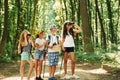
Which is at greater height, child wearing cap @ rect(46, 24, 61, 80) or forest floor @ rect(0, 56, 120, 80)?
child wearing cap @ rect(46, 24, 61, 80)

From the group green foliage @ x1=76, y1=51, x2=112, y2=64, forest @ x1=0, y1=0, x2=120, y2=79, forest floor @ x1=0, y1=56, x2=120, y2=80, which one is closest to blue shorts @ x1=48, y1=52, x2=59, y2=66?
forest floor @ x1=0, y1=56, x2=120, y2=80

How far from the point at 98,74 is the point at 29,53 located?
12.4ft

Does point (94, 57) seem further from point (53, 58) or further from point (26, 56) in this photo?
point (53, 58)

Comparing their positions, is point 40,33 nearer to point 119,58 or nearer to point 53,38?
point 53,38

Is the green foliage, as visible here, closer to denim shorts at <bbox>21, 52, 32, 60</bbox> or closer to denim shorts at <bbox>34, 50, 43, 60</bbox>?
denim shorts at <bbox>34, 50, 43, 60</bbox>

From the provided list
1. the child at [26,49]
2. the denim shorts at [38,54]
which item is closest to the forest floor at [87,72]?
the denim shorts at [38,54]

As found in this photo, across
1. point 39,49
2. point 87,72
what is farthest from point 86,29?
point 39,49

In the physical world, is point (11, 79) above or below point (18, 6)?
below

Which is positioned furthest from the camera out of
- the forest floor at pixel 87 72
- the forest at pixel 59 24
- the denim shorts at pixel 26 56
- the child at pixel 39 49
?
the forest at pixel 59 24

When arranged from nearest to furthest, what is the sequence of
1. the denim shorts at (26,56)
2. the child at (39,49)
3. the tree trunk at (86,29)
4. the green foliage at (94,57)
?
1. the denim shorts at (26,56)
2. the child at (39,49)
3. the green foliage at (94,57)
4. the tree trunk at (86,29)

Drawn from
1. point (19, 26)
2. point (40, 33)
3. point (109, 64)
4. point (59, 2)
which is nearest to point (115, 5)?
point (59, 2)

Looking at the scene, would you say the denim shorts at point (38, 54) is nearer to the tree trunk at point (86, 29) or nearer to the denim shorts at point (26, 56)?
the denim shorts at point (26, 56)

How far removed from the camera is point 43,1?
4588cm

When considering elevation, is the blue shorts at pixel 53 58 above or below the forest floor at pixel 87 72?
above
